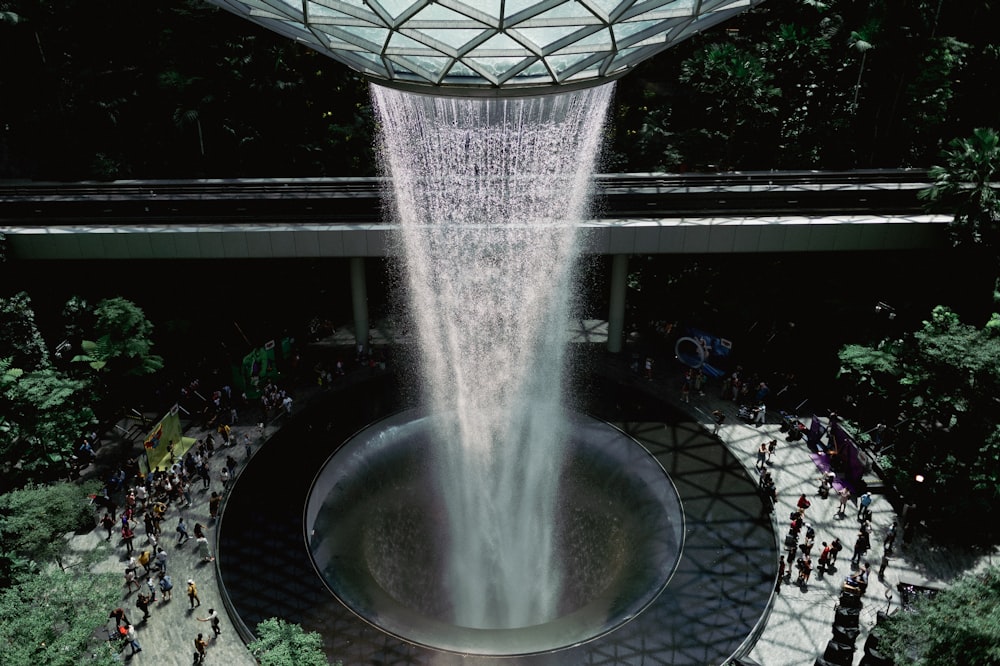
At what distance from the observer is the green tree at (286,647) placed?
17734mm

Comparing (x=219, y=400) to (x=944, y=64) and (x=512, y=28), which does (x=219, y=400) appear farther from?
(x=944, y=64)

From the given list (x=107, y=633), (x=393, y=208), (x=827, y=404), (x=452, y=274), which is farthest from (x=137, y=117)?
(x=827, y=404)

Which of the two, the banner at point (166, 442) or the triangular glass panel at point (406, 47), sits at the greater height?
the triangular glass panel at point (406, 47)

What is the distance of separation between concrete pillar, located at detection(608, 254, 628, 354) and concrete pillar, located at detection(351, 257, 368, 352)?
1141 cm

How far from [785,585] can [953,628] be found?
31.4ft

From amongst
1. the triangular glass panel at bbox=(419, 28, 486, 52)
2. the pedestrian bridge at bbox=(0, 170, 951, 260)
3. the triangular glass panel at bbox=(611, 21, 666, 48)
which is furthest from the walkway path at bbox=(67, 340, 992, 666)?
→ the triangular glass panel at bbox=(419, 28, 486, 52)

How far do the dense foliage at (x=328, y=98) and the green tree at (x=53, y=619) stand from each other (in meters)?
33.6

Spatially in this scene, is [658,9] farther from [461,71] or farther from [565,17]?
[461,71]

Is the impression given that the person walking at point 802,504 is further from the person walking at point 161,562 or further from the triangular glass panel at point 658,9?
the person walking at point 161,562

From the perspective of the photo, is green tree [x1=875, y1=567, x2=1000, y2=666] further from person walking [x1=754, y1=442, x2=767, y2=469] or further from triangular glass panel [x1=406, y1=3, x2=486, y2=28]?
triangular glass panel [x1=406, y1=3, x2=486, y2=28]

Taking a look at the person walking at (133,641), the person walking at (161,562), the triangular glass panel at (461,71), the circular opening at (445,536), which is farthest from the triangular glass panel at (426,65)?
the person walking at (133,641)

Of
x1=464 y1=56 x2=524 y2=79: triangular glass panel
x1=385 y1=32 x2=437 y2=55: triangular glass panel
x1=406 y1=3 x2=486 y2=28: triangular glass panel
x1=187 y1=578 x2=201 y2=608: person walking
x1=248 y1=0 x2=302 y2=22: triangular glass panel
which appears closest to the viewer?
x1=406 y1=3 x2=486 y2=28: triangular glass panel

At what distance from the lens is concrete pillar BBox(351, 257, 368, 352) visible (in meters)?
35.8

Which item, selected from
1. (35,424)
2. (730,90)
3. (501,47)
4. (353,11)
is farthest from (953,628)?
(730,90)
